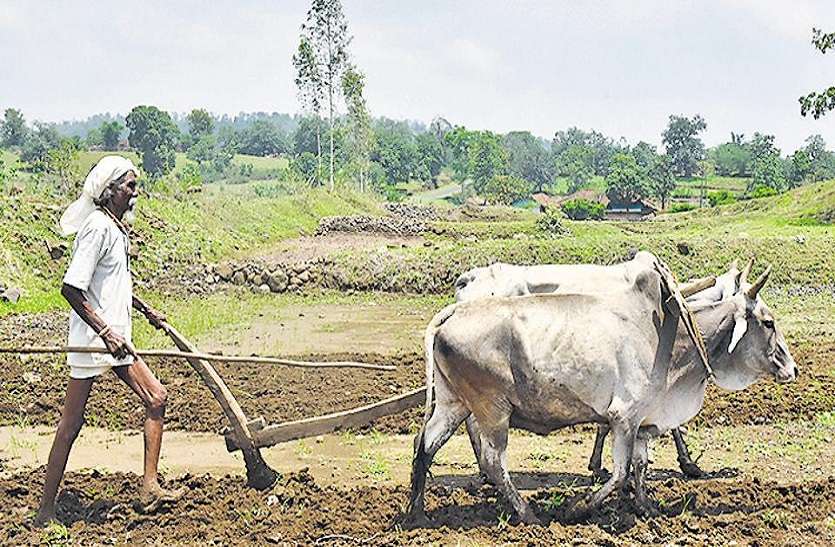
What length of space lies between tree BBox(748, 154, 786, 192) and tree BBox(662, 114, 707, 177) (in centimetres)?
2118

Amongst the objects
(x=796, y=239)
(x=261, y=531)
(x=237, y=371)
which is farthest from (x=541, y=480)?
(x=796, y=239)

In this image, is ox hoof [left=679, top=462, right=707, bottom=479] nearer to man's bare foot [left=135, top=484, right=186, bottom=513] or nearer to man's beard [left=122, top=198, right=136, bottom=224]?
man's bare foot [left=135, top=484, right=186, bottom=513]

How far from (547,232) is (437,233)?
4.32 m

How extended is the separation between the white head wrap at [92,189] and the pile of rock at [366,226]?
31.2 metres

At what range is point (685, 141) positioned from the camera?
11962 cm

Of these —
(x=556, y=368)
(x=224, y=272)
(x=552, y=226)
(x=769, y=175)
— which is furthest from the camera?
(x=769, y=175)

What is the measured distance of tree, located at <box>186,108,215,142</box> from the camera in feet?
481

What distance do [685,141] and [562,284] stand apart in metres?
116

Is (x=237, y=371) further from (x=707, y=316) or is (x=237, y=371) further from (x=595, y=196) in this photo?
(x=595, y=196)

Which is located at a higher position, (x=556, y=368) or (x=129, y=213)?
(x=129, y=213)

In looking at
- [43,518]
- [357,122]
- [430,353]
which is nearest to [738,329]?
[430,353]

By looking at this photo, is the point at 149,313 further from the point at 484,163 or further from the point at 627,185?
the point at 484,163

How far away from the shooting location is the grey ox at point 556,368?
6.97 metres

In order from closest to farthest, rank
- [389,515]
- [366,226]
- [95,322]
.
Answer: [95,322], [389,515], [366,226]
